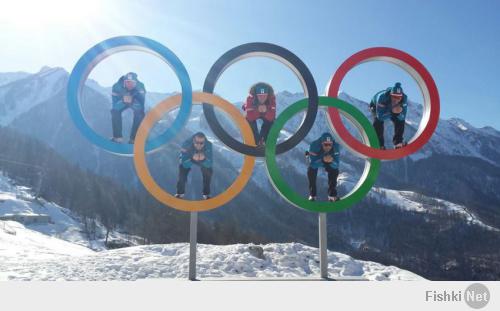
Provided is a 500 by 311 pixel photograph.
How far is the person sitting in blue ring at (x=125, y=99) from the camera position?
14.1 m

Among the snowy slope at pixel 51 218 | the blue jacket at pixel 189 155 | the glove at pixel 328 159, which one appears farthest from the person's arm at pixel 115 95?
the snowy slope at pixel 51 218

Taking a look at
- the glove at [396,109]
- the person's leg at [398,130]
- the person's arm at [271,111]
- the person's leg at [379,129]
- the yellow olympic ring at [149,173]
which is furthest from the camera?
the person's leg at [379,129]

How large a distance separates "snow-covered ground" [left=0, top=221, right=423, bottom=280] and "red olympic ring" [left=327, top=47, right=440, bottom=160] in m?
4.83

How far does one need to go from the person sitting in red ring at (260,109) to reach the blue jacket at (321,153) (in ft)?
5.57

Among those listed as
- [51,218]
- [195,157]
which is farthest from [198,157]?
[51,218]

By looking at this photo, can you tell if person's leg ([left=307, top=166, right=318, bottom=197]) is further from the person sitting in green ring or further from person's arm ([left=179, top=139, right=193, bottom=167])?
person's arm ([left=179, top=139, right=193, bottom=167])

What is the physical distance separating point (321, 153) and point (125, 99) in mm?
6823

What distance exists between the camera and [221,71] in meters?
13.8

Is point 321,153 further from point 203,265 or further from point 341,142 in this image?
point 203,265

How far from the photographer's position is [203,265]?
16.2m

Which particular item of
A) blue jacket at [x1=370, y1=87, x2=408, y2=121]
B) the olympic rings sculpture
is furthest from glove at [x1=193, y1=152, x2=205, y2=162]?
blue jacket at [x1=370, y1=87, x2=408, y2=121]

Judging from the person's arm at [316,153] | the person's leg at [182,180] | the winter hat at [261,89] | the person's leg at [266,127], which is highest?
the winter hat at [261,89]

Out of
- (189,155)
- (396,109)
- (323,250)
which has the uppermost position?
(396,109)

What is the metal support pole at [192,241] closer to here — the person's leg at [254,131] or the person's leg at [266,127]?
the person's leg at [254,131]
